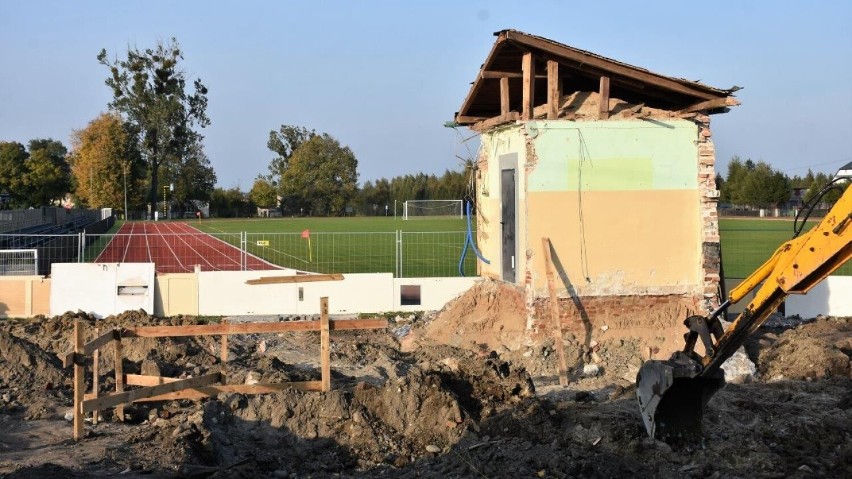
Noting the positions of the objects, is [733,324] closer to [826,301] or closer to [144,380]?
[144,380]

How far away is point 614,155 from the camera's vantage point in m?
16.0

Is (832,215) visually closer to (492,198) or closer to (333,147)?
(492,198)

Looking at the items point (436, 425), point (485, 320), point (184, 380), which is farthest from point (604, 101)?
point (184, 380)

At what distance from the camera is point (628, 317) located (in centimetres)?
1599

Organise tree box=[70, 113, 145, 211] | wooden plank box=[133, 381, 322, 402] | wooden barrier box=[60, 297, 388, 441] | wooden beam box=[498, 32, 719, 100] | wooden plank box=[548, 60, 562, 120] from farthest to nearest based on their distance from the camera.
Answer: tree box=[70, 113, 145, 211], wooden plank box=[548, 60, 562, 120], wooden beam box=[498, 32, 719, 100], wooden plank box=[133, 381, 322, 402], wooden barrier box=[60, 297, 388, 441]

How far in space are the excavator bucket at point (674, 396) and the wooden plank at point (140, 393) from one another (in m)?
5.38

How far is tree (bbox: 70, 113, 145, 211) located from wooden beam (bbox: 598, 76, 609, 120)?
273 ft

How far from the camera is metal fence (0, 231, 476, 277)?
87.8ft

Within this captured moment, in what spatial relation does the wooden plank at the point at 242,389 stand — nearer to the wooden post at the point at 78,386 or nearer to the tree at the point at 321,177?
the wooden post at the point at 78,386

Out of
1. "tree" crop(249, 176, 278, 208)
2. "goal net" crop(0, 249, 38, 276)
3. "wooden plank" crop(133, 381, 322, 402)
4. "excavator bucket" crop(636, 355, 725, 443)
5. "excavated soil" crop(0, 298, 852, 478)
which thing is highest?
"tree" crop(249, 176, 278, 208)

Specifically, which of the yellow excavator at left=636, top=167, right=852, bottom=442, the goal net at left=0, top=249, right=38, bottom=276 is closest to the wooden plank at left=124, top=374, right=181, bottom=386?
the yellow excavator at left=636, top=167, right=852, bottom=442

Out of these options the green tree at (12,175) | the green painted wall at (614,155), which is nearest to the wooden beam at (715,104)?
the green painted wall at (614,155)

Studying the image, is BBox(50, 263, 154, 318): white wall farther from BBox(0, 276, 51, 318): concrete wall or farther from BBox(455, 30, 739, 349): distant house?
BBox(455, 30, 739, 349): distant house

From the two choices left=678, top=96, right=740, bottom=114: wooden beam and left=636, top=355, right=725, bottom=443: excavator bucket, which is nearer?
left=636, top=355, right=725, bottom=443: excavator bucket
